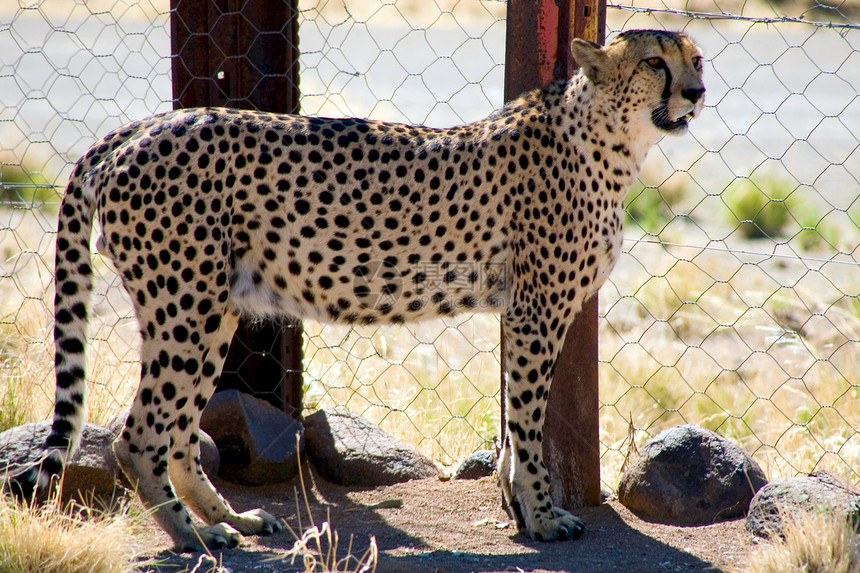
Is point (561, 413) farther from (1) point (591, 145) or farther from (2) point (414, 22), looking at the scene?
(2) point (414, 22)

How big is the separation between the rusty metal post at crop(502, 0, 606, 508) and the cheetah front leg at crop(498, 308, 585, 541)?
31cm

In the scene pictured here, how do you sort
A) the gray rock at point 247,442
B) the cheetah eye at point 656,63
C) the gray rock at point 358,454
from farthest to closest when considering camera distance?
the gray rock at point 358,454
the gray rock at point 247,442
the cheetah eye at point 656,63

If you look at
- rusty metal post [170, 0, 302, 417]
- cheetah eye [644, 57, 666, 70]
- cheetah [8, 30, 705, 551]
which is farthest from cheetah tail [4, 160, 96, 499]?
cheetah eye [644, 57, 666, 70]

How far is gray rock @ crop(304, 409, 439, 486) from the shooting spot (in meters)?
4.59

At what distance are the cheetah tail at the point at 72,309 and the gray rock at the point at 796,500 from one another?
2585mm

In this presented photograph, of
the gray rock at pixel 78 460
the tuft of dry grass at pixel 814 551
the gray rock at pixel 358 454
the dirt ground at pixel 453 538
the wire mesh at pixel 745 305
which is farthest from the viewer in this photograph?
the wire mesh at pixel 745 305

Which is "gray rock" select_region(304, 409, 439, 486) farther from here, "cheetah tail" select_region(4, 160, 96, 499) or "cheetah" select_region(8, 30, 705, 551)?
"cheetah tail" select_region(4, 160, 96, 499)

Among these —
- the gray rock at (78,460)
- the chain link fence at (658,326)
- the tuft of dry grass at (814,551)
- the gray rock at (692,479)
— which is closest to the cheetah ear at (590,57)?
the chain link fence at (658,326)

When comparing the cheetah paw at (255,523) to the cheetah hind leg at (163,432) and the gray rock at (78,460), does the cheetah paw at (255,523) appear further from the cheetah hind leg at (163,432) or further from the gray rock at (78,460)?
the gray rock at (78,460)

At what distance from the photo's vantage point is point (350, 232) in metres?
3.77

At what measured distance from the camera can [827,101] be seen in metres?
16.3

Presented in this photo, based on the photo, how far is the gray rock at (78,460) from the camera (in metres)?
3.97

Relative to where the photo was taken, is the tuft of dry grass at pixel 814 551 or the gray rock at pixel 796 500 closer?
the tuft of dry grass at pixel 814 551

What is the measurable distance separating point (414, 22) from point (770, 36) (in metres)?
11.9
